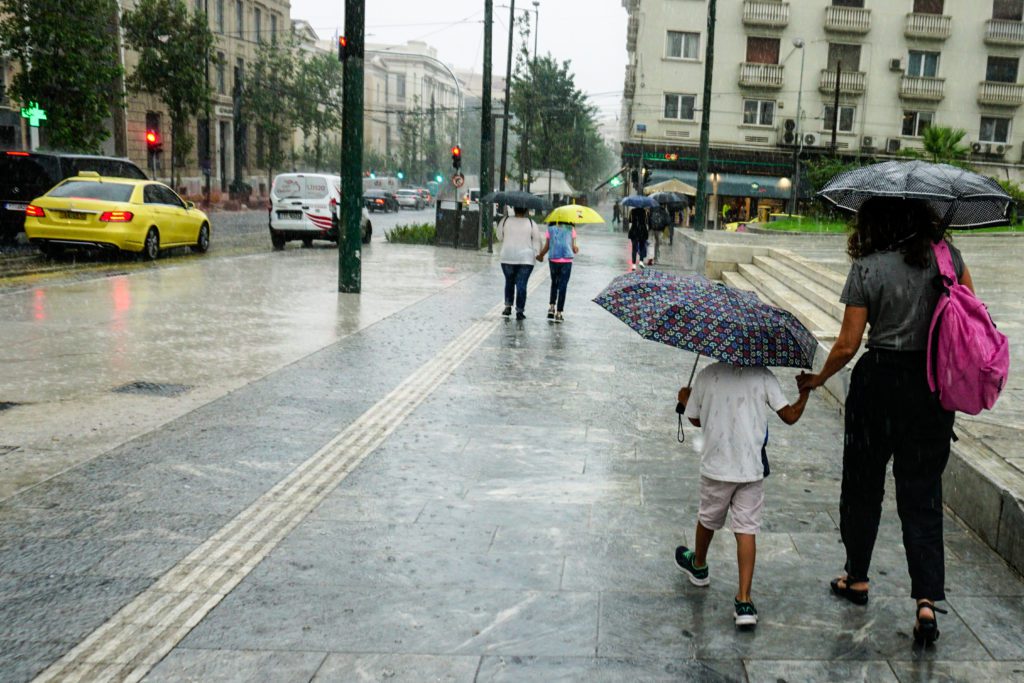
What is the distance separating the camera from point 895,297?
12.5ft

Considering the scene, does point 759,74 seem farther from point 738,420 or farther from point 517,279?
point 738,420

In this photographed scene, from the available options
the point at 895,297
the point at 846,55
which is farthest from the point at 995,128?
the point at 895,297

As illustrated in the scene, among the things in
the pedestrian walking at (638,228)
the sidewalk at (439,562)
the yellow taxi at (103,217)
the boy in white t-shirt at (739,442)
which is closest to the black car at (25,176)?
the yellow taxi at (103,217)

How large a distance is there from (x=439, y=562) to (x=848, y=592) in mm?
1685

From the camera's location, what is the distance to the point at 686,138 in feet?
159

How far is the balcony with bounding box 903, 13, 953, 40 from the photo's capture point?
47500 millimetres

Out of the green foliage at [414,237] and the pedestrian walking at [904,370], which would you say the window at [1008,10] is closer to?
the green foliage at [414,237]

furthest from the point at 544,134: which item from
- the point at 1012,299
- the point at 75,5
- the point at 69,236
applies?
the point at 1012,299

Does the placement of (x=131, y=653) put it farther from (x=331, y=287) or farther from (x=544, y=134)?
(x=544, y=134)

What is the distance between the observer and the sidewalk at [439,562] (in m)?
3.52

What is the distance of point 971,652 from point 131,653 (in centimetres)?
293

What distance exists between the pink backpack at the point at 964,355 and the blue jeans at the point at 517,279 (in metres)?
8.33

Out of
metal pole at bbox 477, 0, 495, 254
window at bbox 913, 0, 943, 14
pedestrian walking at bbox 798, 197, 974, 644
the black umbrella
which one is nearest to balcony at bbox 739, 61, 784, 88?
window at bbox 913, 0, 943, 14

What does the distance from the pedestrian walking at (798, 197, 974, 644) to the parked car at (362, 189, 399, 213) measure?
172 ft
